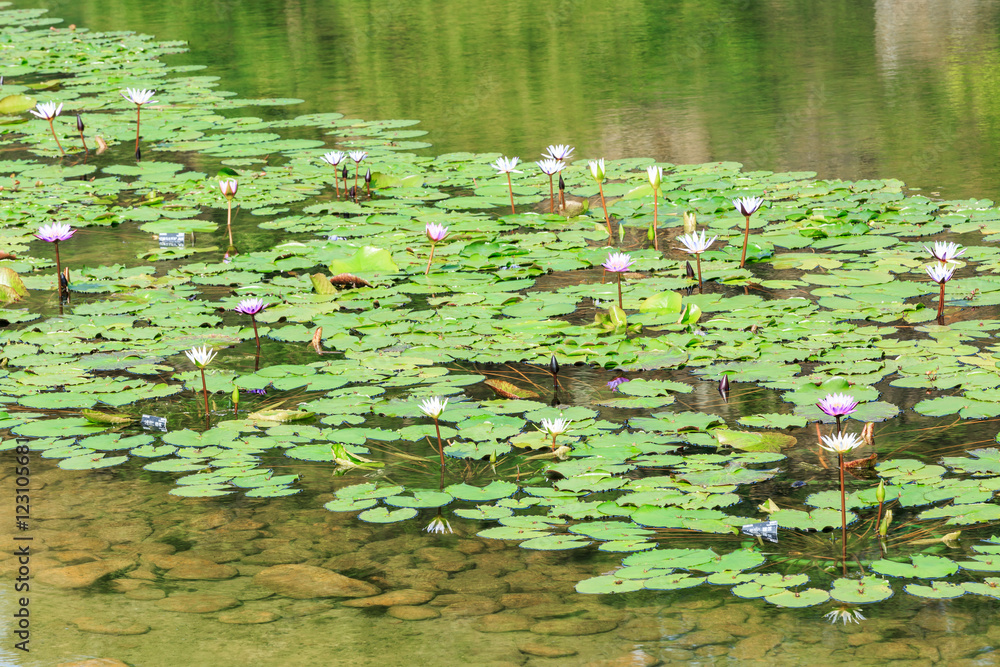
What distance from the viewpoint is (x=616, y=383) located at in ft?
12.9

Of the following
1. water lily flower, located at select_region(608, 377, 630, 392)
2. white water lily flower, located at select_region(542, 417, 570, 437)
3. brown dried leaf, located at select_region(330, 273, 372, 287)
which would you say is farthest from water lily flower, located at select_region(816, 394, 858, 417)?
brown dried leaf, located at select_region(330, 273, 372, 287)

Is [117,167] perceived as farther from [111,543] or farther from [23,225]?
[111,543]

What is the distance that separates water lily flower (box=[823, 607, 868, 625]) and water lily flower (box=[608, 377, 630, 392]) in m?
1.46

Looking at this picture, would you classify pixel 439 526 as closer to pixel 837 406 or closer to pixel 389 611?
pixel 389 611

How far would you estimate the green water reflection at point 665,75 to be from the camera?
291 inches

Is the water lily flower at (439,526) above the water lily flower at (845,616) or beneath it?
above

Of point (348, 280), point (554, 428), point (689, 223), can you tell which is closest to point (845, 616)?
point (554, 428)

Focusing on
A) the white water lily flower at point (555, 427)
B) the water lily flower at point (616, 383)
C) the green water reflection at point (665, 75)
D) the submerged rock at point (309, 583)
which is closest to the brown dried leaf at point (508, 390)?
the water lily flower at point (616, 383)

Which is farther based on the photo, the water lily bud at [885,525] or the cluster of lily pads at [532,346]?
the cluster of lily pads at [532,346]

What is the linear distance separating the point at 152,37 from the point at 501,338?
12.7 m

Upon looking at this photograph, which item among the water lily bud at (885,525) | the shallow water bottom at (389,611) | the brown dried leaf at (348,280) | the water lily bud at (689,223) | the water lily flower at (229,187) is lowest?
the shallow water bottom at (389,611)

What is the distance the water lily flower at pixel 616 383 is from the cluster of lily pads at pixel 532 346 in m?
0.05

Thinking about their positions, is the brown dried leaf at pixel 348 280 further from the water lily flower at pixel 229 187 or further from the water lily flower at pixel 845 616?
the water lily flower at pixel 845 616

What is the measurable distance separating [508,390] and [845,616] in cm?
163
